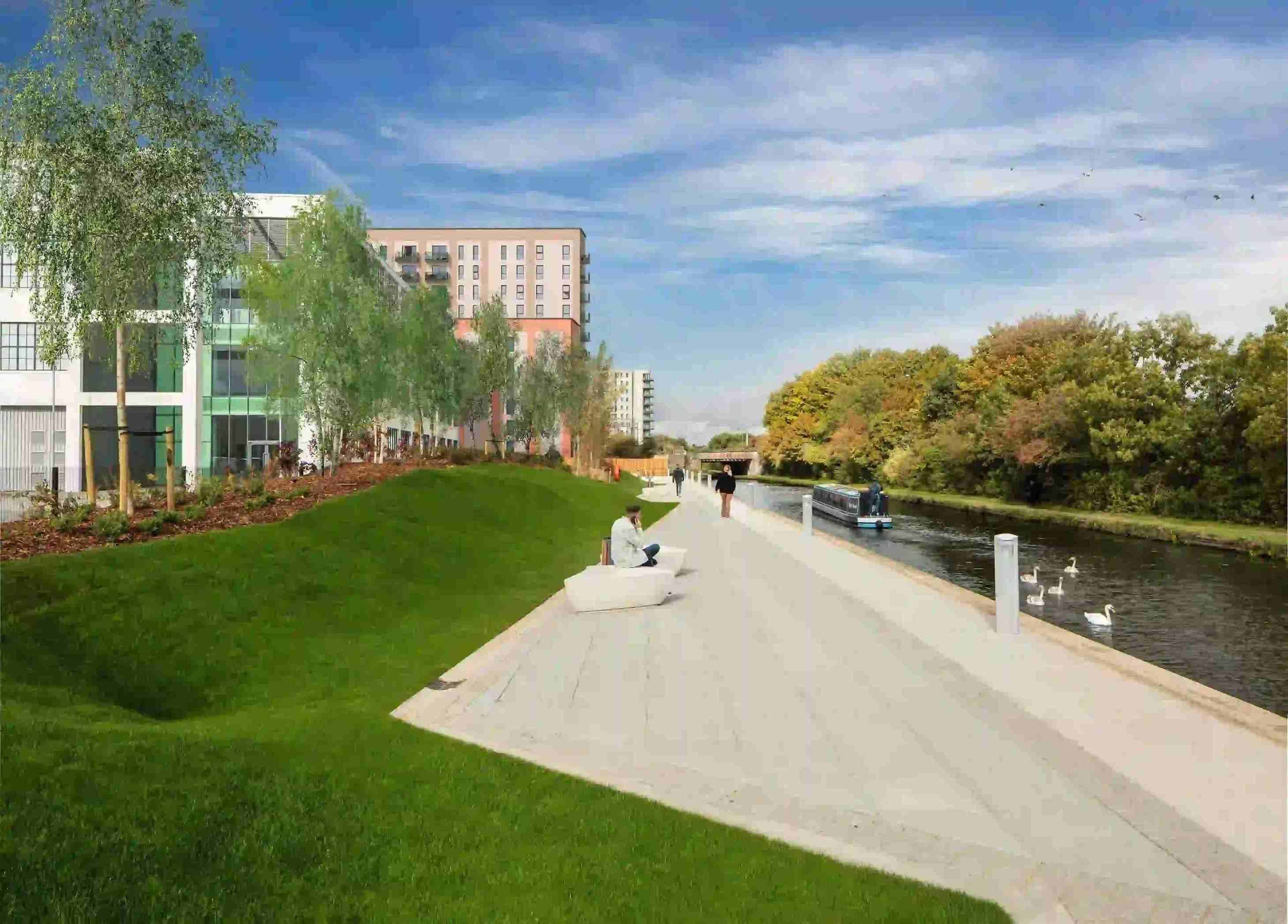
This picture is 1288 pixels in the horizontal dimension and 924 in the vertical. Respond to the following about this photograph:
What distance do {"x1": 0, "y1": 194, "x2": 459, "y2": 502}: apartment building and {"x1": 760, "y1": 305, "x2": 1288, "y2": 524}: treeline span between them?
3030 cm

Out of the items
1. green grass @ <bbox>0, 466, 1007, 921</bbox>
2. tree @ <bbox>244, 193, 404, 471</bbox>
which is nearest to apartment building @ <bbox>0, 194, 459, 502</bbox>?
tree @ <bbox>244, 193, 404, 471</bbox>

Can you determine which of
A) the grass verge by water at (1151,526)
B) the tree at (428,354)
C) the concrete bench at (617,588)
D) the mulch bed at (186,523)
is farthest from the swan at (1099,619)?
the tree at (428,354)

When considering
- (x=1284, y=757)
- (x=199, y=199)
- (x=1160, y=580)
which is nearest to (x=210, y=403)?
(x=199, y=199)

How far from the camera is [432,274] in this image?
106m

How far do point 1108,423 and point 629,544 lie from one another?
112 ft

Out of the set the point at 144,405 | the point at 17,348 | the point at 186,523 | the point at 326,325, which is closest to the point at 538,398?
the point at 144,405

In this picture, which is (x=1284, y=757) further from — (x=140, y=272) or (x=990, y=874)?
(x=140, y=272)

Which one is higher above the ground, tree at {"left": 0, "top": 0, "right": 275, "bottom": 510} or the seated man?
tree at {"left": 0, "top": 0, "right": 275, "bottom": 510}

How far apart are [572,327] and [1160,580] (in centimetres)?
8177

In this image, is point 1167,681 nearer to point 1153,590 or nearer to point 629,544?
point 629,544

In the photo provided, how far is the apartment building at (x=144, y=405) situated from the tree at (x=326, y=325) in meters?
7.89

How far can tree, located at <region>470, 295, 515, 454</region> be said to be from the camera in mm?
45938

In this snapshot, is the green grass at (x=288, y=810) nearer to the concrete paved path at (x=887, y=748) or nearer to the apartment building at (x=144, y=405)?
the concrete paved path at (x=887, y=748)

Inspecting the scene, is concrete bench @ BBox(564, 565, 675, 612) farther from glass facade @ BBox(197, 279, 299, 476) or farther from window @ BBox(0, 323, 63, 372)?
window @ BBox(0, 323, 63, 372)
